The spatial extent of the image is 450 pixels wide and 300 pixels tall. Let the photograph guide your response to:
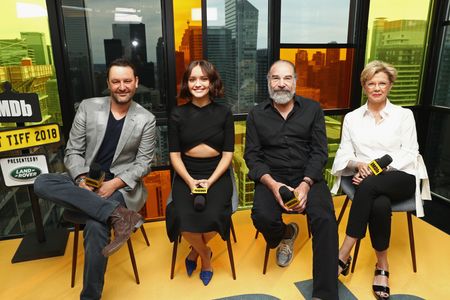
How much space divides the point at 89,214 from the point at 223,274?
0.95 metres

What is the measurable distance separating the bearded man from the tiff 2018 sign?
1451 millimetres

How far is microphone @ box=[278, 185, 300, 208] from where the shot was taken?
2016mm

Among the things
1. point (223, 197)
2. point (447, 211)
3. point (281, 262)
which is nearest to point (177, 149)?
point (223, 197)

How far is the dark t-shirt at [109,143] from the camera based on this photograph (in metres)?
2.24

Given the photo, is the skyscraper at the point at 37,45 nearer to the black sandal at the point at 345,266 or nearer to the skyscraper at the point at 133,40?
the skyscraper at the point at 133,40

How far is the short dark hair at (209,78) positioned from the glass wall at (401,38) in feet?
5.22

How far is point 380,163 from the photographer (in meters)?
2.07

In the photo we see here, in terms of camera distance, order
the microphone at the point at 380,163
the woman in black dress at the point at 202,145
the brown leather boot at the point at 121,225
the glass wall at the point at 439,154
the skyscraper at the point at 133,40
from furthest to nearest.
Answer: the glass wall at the point at 439,154, the skyscraper at the point at 133,40, the woman in black dress at the point at 202,145, the microphone at the point at 380,163, the brown leather boot at the point at 121,225

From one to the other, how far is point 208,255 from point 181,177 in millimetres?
543

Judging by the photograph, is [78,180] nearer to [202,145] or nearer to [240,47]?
[202,145]

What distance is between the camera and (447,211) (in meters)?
3.08

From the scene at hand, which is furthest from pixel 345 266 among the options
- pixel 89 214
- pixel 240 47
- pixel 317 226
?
pixel 240 47

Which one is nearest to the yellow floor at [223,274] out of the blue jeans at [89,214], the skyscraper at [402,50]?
the blue jeans at [89,214]

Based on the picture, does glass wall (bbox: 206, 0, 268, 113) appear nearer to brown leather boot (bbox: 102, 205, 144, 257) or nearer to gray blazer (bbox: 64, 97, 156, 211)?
gray blazer (bbox: 64, 97, 156, 211)
